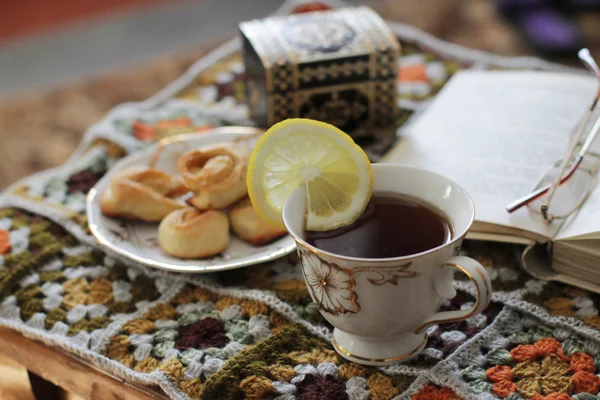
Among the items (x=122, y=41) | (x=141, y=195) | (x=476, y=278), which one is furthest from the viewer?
(x=122, y=41)

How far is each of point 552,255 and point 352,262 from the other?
0.83ft

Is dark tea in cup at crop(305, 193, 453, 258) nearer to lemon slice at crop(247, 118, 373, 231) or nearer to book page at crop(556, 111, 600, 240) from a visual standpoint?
lemon slice at crop(247, 118, 373, 231)

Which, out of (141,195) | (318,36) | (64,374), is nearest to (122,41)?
(318,36)

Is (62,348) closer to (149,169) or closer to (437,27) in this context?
(149,169)

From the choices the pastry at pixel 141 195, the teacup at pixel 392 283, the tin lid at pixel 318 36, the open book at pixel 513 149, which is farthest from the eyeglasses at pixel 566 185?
the pastry at pixel 141 195

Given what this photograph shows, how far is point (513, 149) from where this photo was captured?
84 centimetres

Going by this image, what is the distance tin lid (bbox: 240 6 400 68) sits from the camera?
2.85ft

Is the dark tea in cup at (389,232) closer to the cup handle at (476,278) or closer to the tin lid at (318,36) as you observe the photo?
the cup handle at (476,278)

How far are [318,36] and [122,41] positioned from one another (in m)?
1.77

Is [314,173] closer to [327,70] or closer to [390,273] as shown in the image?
[390,273]

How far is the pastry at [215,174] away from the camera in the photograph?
0.73 m

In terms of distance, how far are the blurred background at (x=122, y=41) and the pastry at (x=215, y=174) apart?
3.63ft

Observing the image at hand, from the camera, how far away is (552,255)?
675 mm

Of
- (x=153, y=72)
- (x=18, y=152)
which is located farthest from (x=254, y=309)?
(x=153, y=72)
